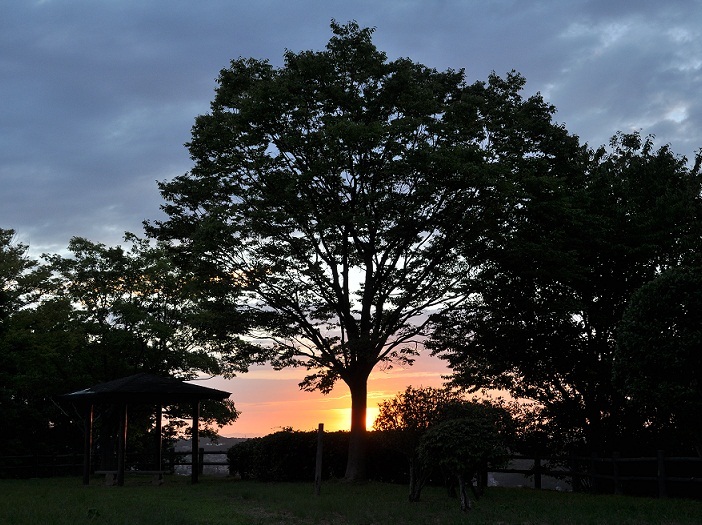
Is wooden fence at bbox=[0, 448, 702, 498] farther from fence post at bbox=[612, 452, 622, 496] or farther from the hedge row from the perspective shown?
the hedge row

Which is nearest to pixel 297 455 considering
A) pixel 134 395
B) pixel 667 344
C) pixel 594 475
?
pixel 134 395

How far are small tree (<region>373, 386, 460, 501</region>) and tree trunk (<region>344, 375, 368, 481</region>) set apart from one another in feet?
18.3

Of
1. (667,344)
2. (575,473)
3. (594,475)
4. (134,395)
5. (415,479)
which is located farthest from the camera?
(134,395)

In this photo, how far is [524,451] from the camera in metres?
27.9

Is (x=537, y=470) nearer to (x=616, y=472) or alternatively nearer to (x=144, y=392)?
(x=616, y=472)

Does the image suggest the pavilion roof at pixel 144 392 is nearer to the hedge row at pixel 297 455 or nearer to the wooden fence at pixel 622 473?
the hedge row at pixel 297 455

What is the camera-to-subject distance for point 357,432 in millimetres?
27156

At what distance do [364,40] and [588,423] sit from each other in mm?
17453

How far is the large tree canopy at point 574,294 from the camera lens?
26750 millimetres

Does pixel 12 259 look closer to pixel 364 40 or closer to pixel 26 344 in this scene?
pixel 26 344

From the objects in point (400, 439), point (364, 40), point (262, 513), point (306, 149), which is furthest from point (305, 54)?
point (262, 513)

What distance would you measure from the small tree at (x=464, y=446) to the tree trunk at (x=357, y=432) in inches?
306

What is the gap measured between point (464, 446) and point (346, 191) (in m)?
11.4

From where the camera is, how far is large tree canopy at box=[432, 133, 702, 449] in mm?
26750
